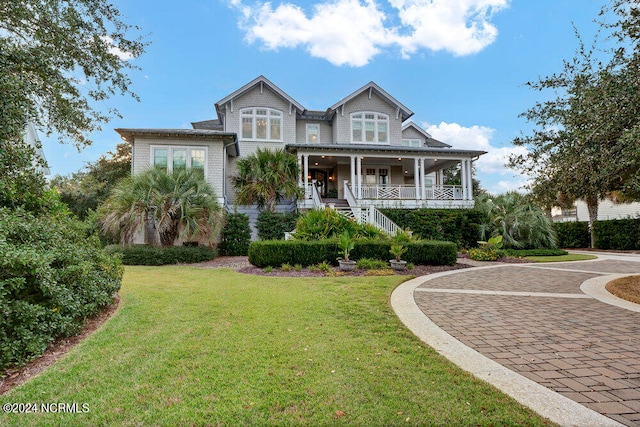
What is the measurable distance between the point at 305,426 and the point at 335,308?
331 cm

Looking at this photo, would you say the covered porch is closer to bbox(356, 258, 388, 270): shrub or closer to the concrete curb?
bbox(356, 258, 388, 270): shrub

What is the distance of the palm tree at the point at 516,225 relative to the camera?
16.6 m

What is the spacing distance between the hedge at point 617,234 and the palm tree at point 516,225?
482 centimetres

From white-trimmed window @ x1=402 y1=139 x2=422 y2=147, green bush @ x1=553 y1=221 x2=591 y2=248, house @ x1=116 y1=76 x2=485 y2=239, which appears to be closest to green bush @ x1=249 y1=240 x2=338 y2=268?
house @ x1=116 y1=76 x2=485 y2=239

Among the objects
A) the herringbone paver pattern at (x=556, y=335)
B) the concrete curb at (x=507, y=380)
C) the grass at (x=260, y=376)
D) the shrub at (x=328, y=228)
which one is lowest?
the herringbone paver pattern at (x=556, y=335)

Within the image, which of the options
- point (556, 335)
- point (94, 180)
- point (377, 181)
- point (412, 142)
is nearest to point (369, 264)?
point (556, 335)

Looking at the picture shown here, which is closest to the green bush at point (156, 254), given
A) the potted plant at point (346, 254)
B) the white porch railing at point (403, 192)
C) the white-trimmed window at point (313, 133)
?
the potted plant at point (346, 254)

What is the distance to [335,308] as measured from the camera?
5527mm

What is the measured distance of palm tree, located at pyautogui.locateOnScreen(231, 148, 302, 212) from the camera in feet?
52.7

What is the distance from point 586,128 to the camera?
6551 mm

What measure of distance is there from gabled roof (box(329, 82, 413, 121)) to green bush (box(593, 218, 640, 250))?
13.6 metres

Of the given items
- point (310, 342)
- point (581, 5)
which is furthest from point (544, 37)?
point (310, 342)

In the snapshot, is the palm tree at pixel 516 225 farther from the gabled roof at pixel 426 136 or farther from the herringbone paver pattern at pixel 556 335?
the herringbone paver pattern at pixel 556 335

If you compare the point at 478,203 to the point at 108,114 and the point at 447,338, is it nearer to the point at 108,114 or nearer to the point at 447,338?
the point at 447,338
